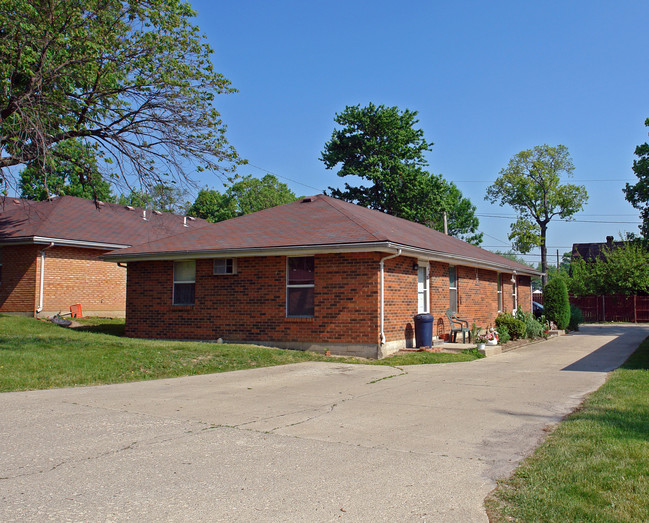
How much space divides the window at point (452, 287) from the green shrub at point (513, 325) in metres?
1.79

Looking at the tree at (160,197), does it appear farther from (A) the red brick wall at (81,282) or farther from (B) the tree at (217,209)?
(B) the tree at (217,209)

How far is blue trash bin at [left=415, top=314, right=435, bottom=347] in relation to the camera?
15.5m

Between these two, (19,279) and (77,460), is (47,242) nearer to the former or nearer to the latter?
(19,279)

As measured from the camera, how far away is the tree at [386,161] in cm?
4000

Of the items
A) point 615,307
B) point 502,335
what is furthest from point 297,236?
point 615,307

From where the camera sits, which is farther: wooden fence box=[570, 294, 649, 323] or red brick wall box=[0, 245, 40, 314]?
wooden fence box=[570, 294, 649, 323]

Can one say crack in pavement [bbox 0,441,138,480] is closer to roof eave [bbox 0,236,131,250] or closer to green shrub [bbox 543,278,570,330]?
roof eave [bbox 0,236,131,250]

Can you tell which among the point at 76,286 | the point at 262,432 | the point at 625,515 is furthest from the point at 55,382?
the point at 76,286

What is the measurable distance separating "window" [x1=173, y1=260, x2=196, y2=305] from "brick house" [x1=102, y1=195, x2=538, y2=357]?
0.03 metres

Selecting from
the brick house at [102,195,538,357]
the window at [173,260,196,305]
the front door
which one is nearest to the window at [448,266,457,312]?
the brick house at [102,195,538,357]

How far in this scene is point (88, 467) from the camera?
16.5ft

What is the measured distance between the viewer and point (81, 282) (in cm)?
2317

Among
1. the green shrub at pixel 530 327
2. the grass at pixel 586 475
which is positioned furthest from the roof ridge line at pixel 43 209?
the grass at pixel 586 475

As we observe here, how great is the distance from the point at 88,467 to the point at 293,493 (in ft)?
6.37
